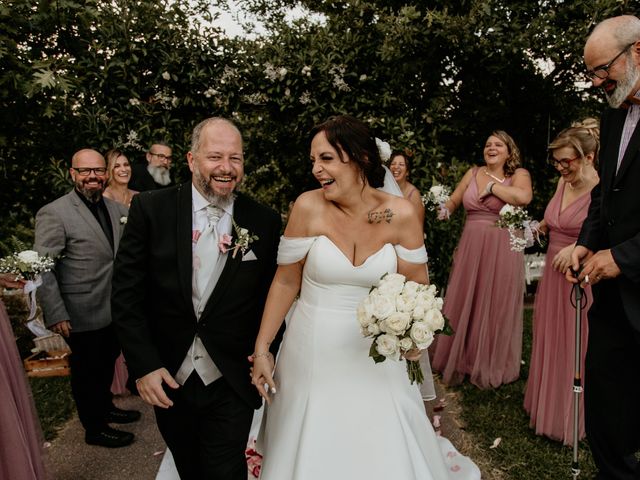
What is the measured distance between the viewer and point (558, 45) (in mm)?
6148

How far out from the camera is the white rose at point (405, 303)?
256 centimetres

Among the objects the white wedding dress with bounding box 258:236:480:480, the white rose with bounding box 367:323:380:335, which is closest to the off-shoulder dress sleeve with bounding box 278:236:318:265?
the white wedding dress with bounding box 258:236:480:480

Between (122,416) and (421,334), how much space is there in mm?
3630

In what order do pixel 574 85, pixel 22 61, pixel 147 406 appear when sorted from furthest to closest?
pixel 574 85 → pixel 147 406 → pixel 22 61

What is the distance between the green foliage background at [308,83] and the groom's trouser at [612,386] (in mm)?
4050

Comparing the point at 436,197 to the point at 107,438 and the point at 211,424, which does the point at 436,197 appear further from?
the point at 107,438

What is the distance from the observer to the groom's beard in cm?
631

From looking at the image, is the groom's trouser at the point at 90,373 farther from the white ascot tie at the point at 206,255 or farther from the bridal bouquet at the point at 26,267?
the white ascot tie at the point at 206,255

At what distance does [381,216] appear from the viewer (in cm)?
307

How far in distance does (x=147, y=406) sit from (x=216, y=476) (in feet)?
9.23

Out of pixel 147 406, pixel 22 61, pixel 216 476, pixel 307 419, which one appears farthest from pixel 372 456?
pixel 22 61

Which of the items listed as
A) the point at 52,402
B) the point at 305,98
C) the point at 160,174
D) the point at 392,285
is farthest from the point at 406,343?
the point at 305,98

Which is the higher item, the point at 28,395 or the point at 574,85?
the point at 574,85

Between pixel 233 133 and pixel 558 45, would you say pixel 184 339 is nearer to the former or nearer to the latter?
pixel 233 133
